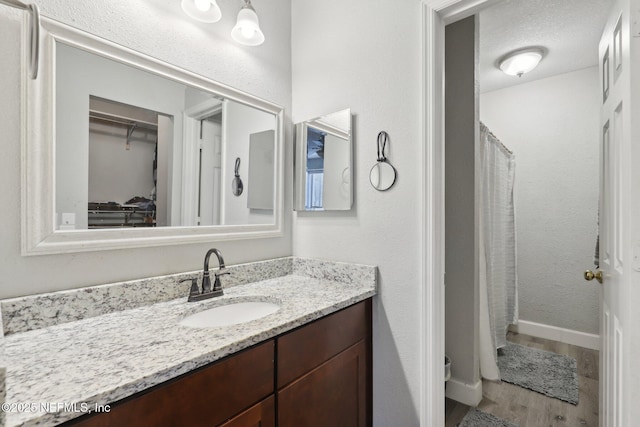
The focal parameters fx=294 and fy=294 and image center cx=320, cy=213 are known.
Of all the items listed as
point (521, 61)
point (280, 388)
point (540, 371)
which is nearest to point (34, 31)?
point (280, 388)

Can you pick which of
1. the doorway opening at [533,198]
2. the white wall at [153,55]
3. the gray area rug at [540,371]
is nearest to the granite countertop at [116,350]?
the white wall at [153,55]

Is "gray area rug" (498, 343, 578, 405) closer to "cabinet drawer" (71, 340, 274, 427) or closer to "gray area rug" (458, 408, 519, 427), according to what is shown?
"gray area rug" (458, 408, 519, 427)

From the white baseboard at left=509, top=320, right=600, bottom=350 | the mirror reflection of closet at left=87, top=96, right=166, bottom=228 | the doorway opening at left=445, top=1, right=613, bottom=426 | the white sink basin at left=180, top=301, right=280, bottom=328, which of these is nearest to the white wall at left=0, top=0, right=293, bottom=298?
the mirror reflection of closet at left=87, top=96, right=166, bottom=228

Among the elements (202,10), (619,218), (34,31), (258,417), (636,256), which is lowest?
(258,417)

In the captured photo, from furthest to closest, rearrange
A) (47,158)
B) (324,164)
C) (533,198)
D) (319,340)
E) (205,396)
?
(533,198), (324,164), (319,340), (47,158), (205,396)

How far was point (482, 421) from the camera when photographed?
1.69 metres

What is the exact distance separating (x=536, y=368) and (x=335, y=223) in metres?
2.03

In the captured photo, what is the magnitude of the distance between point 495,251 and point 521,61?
1.63 m

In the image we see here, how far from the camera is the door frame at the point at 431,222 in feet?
4.15

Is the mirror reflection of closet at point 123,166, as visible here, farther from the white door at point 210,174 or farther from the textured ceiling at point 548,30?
the textured ceiling at point 548,30

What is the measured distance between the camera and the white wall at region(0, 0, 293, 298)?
90 cm

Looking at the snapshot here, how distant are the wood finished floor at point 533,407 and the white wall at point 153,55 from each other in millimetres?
1547

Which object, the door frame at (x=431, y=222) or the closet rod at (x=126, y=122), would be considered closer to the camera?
the closet rod at (x=126, y=122)

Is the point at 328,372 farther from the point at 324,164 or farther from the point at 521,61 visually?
the point at 521,61
